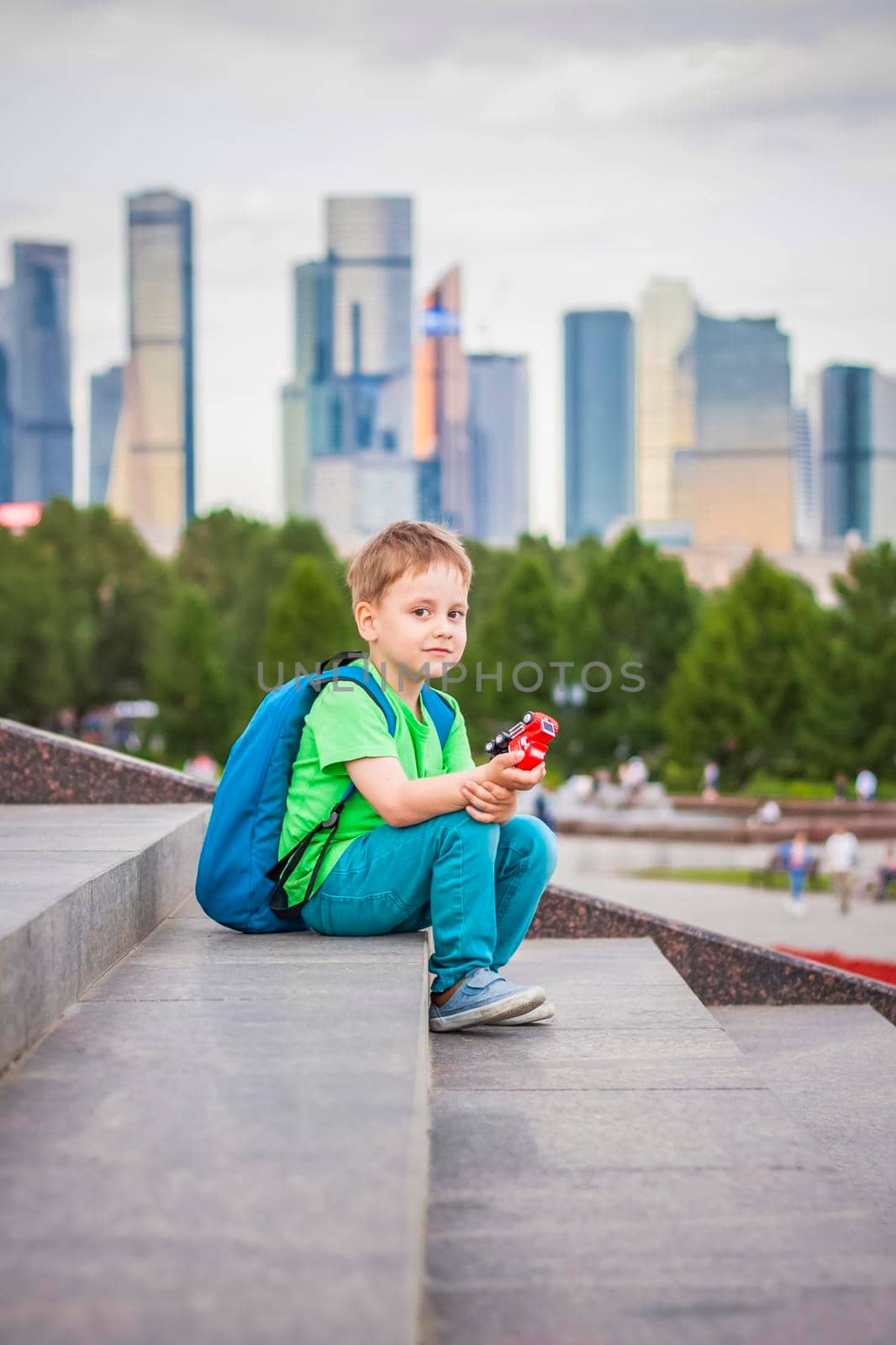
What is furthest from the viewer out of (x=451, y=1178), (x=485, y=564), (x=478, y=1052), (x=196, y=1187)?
(x=485, y=564)

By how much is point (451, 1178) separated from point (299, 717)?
151 centimetres

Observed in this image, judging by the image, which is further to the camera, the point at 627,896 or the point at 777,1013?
the point at 627,896

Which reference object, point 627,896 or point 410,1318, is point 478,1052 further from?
point 627,896

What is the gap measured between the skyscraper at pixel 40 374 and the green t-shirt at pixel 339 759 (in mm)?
190340

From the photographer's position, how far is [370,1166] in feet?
6.66

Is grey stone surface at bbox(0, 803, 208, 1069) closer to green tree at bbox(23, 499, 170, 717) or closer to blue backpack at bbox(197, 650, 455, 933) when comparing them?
blue backpack at bbox(197, 650, 455, 933)

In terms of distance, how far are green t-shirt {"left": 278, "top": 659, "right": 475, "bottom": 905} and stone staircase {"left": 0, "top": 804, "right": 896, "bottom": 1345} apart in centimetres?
25

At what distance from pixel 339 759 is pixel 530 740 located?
0.54 meters

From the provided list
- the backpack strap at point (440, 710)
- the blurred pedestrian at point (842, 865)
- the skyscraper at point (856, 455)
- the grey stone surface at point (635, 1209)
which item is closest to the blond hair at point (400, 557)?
the backpack strap at point (440, 710)

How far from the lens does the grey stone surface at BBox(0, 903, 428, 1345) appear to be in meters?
1.66

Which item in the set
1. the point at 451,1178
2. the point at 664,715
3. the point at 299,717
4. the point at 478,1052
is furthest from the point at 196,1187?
the point at 664,715

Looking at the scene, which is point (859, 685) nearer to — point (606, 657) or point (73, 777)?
point (606, 657)

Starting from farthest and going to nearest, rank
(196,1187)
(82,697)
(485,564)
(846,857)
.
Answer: (485,564)
(82,697)
(846,857)
(196,1187)

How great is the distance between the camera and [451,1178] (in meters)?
2.63
